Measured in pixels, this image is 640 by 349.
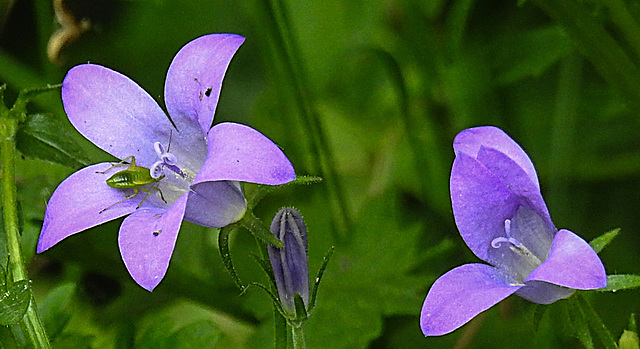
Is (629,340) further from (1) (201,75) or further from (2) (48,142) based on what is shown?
(2) (48,142)

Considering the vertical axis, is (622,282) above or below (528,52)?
below

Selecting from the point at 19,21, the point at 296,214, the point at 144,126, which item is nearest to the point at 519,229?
the point at 296,214

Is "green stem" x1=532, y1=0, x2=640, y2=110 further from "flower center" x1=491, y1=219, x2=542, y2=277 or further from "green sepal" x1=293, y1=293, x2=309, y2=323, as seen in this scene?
"green sepal" x1=293, y1=293, x2=309, y2=323

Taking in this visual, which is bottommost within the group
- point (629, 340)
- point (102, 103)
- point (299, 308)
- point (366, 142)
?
point (366, 142)

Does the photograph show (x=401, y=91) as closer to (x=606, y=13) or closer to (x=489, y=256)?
(x=606, y=13)

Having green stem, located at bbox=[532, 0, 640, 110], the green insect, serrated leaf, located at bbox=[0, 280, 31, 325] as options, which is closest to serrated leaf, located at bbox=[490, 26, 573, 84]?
green stem, located at bbox=[532, 0, 640, 110]

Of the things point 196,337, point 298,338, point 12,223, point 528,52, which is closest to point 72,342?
point 196,337

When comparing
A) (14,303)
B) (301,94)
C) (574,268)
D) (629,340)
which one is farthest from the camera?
(301,94)
